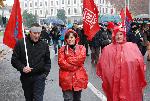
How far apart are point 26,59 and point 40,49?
0.85 ft

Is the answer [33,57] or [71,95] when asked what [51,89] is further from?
[33,57]

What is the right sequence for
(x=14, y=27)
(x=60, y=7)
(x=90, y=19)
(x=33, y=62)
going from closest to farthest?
(x=33, y=62)
(x=14, y=27)
(x=90, y=19)
(x=60, y=7)

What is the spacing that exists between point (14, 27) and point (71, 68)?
130cm

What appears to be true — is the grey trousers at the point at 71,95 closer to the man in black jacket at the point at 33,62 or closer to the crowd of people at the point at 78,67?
the crowd of people at the point at 78,67

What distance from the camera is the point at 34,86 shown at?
7043mm

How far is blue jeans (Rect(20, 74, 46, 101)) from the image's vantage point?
Answer: 275 inches

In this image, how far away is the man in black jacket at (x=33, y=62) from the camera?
6941 mm

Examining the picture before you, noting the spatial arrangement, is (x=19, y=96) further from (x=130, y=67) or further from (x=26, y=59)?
(x=130, y=67)

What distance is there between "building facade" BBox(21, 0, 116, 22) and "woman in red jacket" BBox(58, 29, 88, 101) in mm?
142565

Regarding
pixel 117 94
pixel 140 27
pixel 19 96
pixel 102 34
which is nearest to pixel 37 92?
pixel 117 94

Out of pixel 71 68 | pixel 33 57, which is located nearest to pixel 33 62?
pixel 33 57

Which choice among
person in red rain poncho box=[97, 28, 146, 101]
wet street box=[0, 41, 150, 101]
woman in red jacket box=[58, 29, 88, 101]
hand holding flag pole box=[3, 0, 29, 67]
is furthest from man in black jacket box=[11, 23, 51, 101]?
wet street box=[0, 41, 150, 101]

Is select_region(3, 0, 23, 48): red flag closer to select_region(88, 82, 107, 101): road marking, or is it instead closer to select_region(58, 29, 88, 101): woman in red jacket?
select_region(58, 29, 88, 101): woman in red jacket

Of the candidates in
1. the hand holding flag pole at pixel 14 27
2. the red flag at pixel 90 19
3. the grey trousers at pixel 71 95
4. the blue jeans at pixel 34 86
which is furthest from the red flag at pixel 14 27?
the red flag at pixel 90 19
